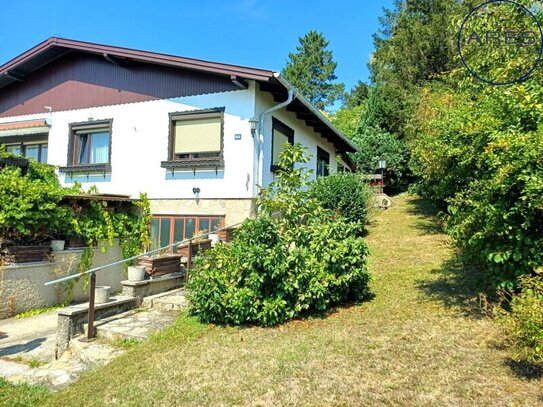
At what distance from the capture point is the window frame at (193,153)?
9352mm

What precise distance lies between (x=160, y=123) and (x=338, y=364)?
8.01 metres

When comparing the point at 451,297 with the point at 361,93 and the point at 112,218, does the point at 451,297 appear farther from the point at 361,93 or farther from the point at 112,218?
the point at 361,93

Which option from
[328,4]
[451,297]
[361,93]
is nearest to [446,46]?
[328,4]

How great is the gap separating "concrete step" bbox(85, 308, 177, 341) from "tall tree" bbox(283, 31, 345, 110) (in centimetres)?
3566

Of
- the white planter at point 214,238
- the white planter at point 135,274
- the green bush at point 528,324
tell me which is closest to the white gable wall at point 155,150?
the white planter at point 214,238

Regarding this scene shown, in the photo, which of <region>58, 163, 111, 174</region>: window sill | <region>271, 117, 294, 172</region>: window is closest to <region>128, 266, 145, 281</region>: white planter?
<region>271, 117, 294, 172</region>: window

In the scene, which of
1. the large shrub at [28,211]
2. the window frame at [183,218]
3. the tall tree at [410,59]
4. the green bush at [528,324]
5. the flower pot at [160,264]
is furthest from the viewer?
the tall tree at [410,59]

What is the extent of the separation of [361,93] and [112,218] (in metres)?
28.2

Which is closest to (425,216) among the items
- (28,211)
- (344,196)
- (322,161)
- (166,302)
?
(322,161)

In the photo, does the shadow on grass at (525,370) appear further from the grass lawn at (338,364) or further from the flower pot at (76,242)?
the flower pot at (76,242)

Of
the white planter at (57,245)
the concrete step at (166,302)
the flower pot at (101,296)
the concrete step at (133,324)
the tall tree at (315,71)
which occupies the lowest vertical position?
the concrete step at (133,324)

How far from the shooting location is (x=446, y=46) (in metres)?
20.8

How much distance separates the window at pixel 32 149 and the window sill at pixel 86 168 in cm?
215

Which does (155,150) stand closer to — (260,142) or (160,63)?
(160,63)
